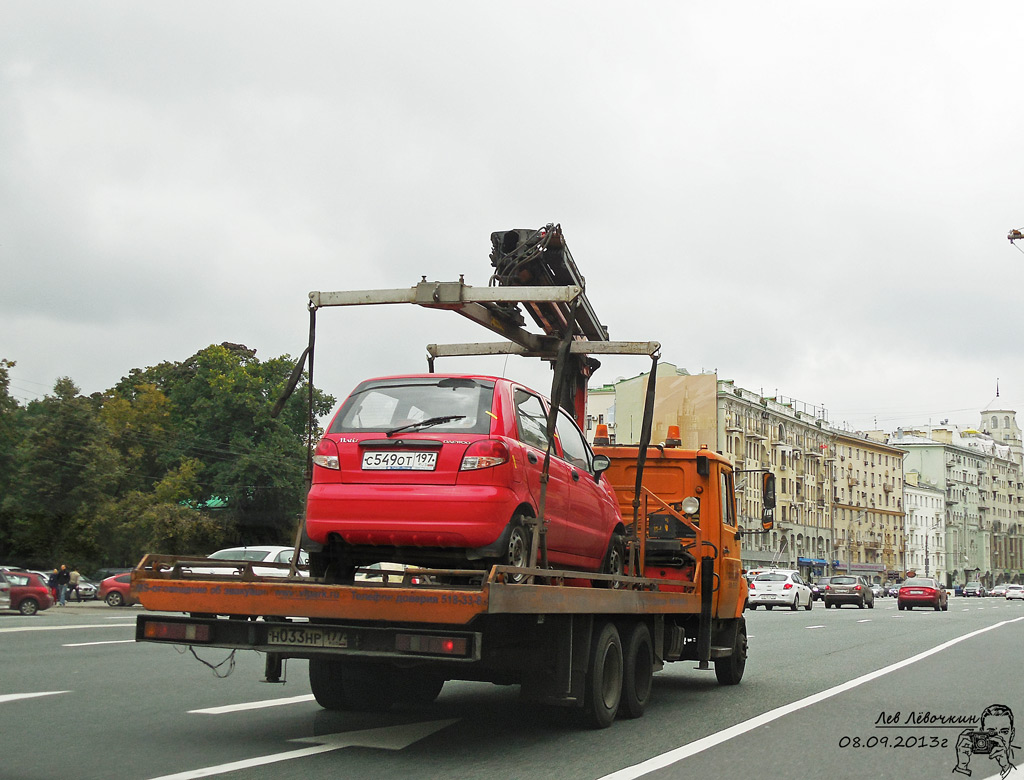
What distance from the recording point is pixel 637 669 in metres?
10.3

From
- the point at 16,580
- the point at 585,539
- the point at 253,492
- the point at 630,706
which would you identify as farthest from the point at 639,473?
the point at 253,492

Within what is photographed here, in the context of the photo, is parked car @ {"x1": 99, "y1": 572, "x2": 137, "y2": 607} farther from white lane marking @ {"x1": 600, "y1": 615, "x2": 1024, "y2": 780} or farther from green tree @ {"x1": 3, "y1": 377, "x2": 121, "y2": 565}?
white lane marking @ {"x1": 600, "y1": 615, "x2": 1024, "y2": 780}

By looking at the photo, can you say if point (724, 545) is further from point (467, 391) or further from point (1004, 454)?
point (1004, 454)

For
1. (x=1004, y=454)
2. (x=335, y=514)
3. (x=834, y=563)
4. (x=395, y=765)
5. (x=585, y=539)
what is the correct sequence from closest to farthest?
(x=395, y=765) < (x=335, y=514) < (x=585, y=539) < (x=834, y=563) < (x=1004, y=454)

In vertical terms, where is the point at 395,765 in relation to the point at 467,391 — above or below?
below

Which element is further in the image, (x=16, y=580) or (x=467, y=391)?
(x=16, y=580)

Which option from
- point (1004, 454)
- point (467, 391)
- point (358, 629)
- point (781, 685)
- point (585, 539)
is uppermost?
point (1004, 454)

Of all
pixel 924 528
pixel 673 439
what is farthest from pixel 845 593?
pixel 924 528

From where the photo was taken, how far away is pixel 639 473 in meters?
10.3

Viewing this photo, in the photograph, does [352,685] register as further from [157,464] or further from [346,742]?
[157,464]

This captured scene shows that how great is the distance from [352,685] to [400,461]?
2.46 m

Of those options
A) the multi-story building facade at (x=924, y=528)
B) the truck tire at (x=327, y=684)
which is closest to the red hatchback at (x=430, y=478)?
the truck tire at (x=327, y=684)

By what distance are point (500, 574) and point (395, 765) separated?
→ 1316 millimetres

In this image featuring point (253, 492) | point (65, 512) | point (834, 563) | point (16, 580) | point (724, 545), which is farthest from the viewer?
point (834, 563)
